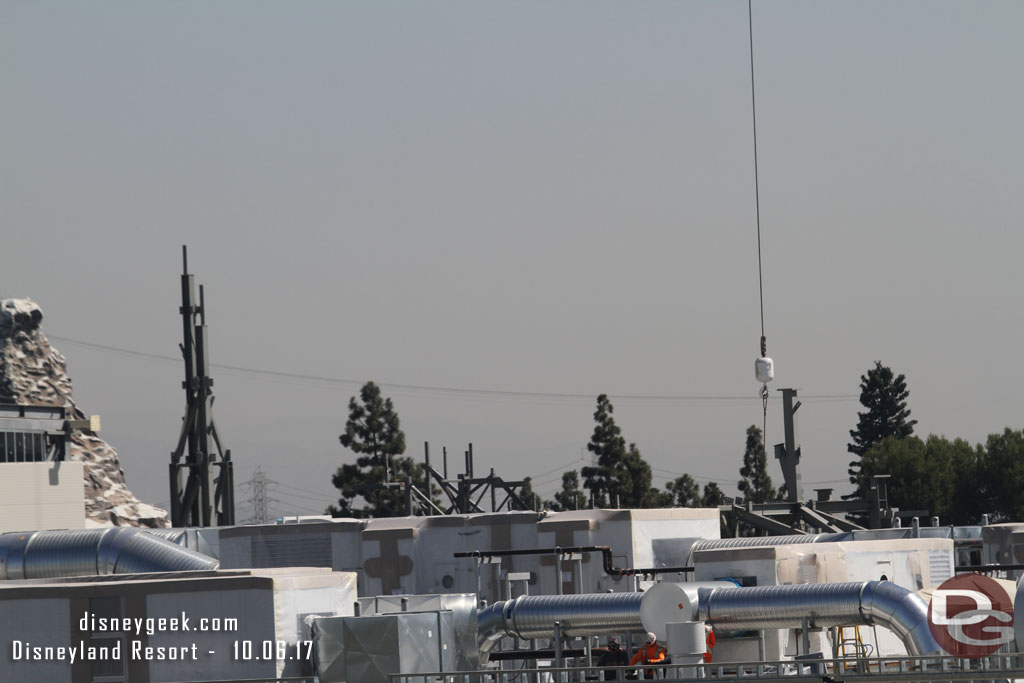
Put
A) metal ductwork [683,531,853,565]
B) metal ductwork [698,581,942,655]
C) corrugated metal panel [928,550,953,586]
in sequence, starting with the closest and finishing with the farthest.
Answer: metal ductwork [698,581,942,655] → metal ductwork [683,531,853,565] → corrugated metal panel [928,550,953,586]

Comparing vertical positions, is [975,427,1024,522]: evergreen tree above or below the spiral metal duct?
above

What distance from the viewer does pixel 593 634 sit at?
29.4 meters

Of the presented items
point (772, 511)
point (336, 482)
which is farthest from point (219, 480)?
point (336, 482)

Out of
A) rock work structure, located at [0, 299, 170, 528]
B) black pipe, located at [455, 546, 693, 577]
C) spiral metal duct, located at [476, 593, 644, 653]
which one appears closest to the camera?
spiral metal duct, located at [476, 593, 644, 653]

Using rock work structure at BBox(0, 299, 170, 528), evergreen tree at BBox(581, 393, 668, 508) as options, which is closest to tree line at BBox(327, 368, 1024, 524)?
evergreen tree at BBox(581, 393, 668, 508)

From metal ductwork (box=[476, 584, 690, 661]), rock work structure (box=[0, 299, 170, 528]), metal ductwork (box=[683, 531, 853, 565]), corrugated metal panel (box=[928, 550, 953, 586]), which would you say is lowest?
metal ductwork (box=[476, 584, 690, 661])

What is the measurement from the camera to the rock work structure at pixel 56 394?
11612cm

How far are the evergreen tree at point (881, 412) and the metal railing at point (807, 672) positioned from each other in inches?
3667

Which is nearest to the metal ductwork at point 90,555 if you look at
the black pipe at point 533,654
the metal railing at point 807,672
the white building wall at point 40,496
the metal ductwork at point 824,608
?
the black pipe at point 533,654

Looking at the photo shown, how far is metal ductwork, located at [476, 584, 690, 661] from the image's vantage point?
2883 centimetres

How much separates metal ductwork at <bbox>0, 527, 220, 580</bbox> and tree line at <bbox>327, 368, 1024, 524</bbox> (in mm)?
47269

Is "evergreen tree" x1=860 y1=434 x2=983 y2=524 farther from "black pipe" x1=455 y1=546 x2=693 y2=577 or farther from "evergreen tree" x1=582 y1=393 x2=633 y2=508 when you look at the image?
"black pipe" x1=455 y1=546 x2=693 y2=577

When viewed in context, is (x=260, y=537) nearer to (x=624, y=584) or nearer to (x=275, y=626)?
(x=624, y=584)

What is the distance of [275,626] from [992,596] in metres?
15.7
